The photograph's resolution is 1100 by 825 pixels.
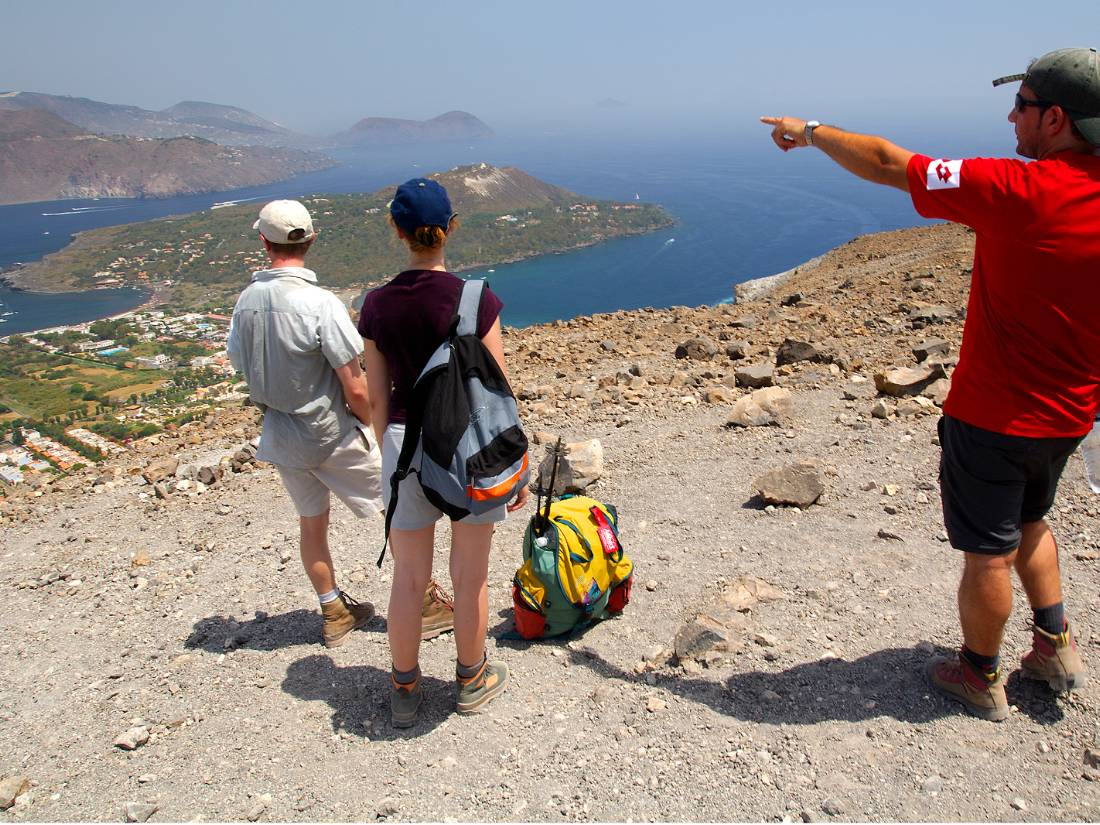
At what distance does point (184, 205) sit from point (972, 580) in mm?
202396

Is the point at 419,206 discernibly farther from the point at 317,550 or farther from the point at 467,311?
the point at 317,550

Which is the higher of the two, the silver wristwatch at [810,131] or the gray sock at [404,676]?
the silver wristwatch at [810,131]

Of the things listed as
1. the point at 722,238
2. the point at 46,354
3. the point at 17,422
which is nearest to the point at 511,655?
the point at 17,422

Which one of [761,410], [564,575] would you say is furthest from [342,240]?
[564,575]

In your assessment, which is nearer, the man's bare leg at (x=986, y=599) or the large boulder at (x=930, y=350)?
the man's bare leg at (x=986, y=599)

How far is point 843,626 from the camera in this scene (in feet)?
10.7

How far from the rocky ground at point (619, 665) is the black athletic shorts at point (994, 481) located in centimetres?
73

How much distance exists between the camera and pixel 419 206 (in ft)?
7.91

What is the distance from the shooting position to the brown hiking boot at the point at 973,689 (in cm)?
253

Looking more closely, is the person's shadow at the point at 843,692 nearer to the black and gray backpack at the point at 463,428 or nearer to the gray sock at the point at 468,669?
the gray sock at the point at 468,669

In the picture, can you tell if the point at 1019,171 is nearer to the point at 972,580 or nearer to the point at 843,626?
the point at 972,580

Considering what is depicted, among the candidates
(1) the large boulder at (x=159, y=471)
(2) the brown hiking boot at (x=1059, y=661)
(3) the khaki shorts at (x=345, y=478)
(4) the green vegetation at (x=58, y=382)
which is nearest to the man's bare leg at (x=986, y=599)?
(2) the brown hiking boot at (x=1059, y=661)

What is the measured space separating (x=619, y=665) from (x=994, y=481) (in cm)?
175

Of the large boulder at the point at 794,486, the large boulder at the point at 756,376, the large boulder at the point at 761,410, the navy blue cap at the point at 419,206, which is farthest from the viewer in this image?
the large boulder at the point at 756,376
